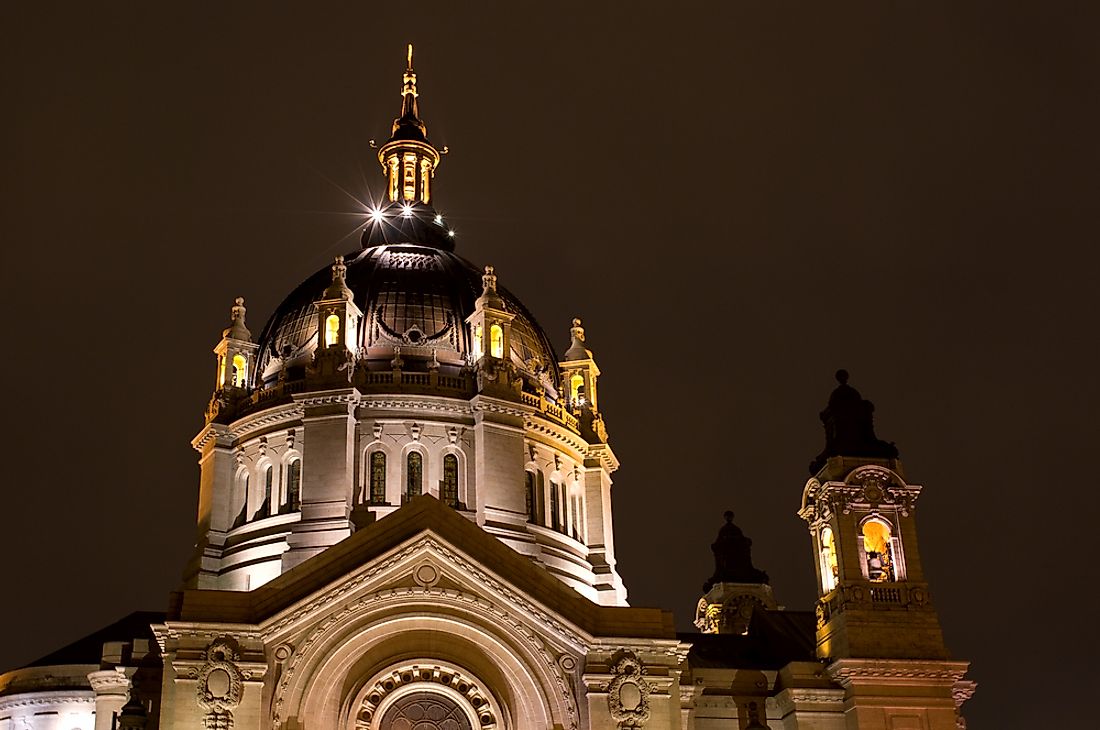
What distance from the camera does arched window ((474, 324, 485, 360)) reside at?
60.0m

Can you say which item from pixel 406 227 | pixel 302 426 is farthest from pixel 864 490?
pixel 406 227

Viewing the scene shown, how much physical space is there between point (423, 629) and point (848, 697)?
15.0 meters

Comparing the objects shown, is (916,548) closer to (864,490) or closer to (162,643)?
(864,490)

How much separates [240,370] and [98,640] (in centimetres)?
1292

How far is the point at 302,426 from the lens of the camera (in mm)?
57469

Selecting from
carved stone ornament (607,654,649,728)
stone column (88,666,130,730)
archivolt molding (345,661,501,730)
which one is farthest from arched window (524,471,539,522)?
stone column (88,666,130,730)

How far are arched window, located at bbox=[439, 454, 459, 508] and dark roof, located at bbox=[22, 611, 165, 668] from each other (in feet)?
39.5

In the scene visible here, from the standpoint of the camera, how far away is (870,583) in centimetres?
4997

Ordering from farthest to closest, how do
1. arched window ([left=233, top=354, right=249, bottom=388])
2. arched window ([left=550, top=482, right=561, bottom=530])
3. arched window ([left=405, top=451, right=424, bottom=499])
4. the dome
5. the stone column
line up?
1. arched window ([left=233, top=354, right=249, bottom=388])
2. the dome
3. arched window ([left=550, top=482, right=561, bottom=530])
4. arched window ([left=405, top=451, right=424, bottom=499])
5. the stone column

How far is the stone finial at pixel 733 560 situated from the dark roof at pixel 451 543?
28639 mm

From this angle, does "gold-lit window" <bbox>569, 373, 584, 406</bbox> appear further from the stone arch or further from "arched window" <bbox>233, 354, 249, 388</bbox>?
the stone arch

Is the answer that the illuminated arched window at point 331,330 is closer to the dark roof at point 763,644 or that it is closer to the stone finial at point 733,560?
the dark roof at point 763,644

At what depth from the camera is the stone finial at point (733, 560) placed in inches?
2820

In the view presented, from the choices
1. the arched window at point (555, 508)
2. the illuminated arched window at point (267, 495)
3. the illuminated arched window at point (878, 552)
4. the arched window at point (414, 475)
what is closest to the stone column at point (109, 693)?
the illuminated arched window at point (267, 495)
